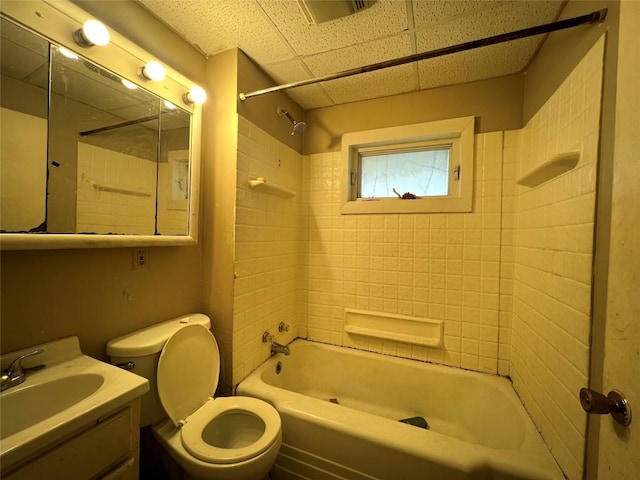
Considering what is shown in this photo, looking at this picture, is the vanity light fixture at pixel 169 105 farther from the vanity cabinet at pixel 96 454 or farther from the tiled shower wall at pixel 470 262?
the vanity cabinet at pixel 96 454

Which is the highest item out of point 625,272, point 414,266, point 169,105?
point 169,105

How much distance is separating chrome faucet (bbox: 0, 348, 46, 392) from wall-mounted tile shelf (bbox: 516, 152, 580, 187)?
6.37 ft

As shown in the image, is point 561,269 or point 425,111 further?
point 425,111

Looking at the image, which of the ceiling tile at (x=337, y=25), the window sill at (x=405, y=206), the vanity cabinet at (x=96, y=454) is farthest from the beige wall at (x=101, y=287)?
the window sill at (x=405, y=206)

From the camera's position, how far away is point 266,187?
1533 millimetres

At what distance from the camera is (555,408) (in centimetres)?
104

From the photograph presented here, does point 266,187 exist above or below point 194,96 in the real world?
below

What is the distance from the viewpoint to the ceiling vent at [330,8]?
3.57 feet

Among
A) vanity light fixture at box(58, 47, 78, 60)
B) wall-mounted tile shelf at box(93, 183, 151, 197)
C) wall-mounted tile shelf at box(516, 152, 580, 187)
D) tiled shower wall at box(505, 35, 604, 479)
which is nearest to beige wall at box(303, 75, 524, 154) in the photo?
tiled shower wall at box(505, 35, 604, 479)

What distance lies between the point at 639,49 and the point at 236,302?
5.25ft

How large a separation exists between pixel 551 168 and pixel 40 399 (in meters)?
2.03

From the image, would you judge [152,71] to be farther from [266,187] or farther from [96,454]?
[96,454]

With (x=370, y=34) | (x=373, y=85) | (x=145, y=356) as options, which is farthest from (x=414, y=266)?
(x=145, y=356)

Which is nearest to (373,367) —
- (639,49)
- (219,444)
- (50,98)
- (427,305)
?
(427,305)
